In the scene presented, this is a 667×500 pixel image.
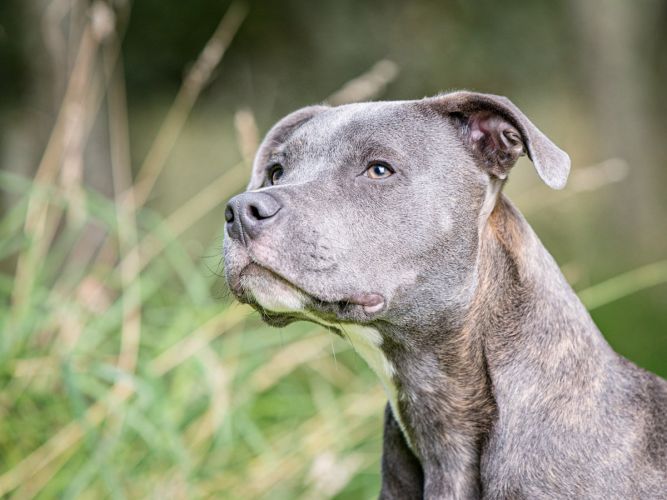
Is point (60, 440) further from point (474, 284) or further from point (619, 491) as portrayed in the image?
point (619, 491)

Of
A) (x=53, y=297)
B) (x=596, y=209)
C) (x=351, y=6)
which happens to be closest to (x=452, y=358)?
(x=53, y=297)

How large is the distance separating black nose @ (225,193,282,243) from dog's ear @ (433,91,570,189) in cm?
70

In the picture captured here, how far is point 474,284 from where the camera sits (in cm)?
327

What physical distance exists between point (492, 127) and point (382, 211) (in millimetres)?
472

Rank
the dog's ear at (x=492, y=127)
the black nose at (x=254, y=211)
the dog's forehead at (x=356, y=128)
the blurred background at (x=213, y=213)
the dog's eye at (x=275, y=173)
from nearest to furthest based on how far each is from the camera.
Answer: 1. the black nose at (x=254, y=211)
2. the dog's ear at (x=492, y=127)
3. the dog's forehead at (x=356, y=128)
4. the dog's eye at (x=275, y=173)
5. the blurred background at (x=213, y=213)

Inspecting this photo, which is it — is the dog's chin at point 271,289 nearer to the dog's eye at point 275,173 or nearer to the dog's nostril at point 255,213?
the dog's nostril at point 255,213

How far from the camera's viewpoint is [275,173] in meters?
3.65

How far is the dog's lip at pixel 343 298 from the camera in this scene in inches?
121

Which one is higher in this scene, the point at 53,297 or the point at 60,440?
the point at 53,297

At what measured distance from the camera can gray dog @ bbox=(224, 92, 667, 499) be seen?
3092mm

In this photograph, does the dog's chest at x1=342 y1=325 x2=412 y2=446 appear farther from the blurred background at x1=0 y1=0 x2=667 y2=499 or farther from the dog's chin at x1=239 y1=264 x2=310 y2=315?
the blurred background at x1=0 y1=0 x2=667 y2=499

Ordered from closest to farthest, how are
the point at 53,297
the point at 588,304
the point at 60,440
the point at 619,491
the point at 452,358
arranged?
the point at 619,491, the point at 452,358, the point at 60,440, the point at 53,297, the point at 588,304

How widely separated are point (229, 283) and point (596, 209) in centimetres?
895

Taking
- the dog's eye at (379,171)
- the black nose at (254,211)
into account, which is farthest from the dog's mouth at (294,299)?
the dog's eye at (379,171)
